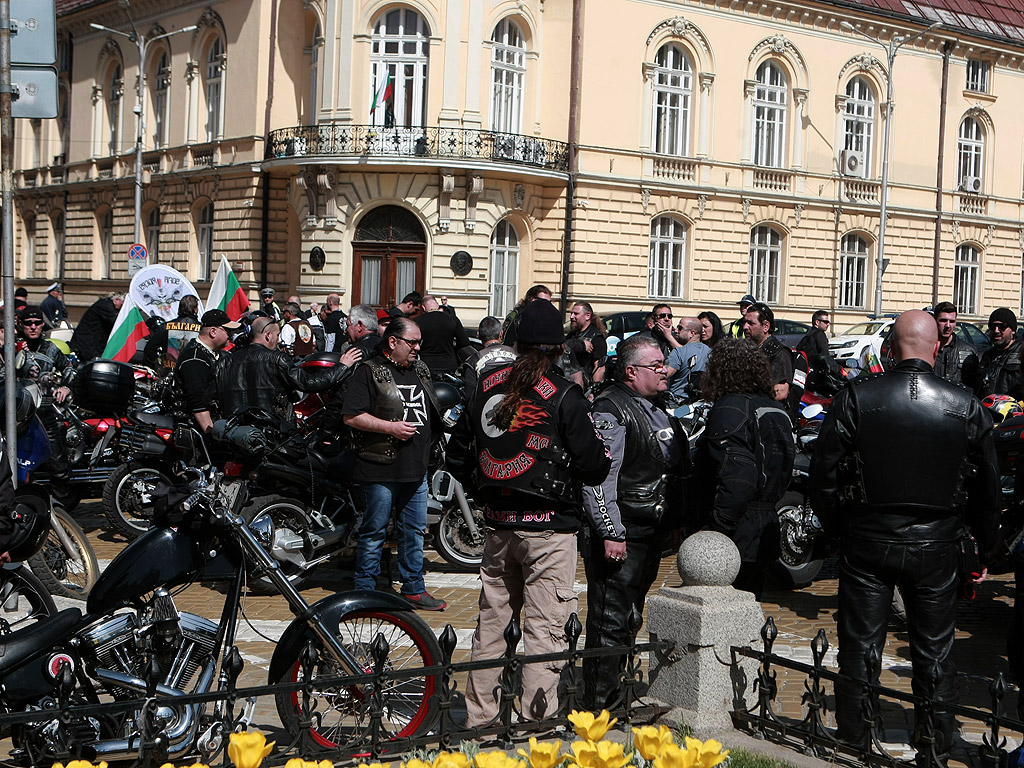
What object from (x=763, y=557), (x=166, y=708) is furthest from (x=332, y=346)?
(x=166, y=708)

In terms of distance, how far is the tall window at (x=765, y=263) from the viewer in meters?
35.2

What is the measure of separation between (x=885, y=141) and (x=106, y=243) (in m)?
24.0

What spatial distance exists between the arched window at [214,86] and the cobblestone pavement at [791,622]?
26323 mm

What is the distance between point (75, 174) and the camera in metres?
41.8

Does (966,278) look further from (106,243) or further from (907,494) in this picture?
(907,494)

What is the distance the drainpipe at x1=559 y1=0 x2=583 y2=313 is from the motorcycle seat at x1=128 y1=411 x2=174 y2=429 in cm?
2197

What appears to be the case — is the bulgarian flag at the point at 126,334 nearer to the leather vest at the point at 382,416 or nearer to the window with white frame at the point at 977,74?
the leather vest at the point at 382,416

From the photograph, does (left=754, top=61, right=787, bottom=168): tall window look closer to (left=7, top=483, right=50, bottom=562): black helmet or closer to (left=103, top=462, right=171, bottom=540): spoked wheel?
(left=103, top=462, right=171, bottom=540): spoked wheel

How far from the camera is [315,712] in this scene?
15.8ft

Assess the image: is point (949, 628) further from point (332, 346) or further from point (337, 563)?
point (332, 346)

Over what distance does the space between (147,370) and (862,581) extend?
8314mm

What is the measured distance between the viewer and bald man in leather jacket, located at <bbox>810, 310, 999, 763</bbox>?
4996 millimetres

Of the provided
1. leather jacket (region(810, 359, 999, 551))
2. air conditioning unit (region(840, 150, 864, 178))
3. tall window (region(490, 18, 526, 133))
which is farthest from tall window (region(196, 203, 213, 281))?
leather jacket (region(810, 359, 999, 551))

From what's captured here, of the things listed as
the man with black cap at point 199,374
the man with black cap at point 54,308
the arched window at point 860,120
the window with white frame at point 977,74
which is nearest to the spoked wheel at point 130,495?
the man with black cap at point 199,374
